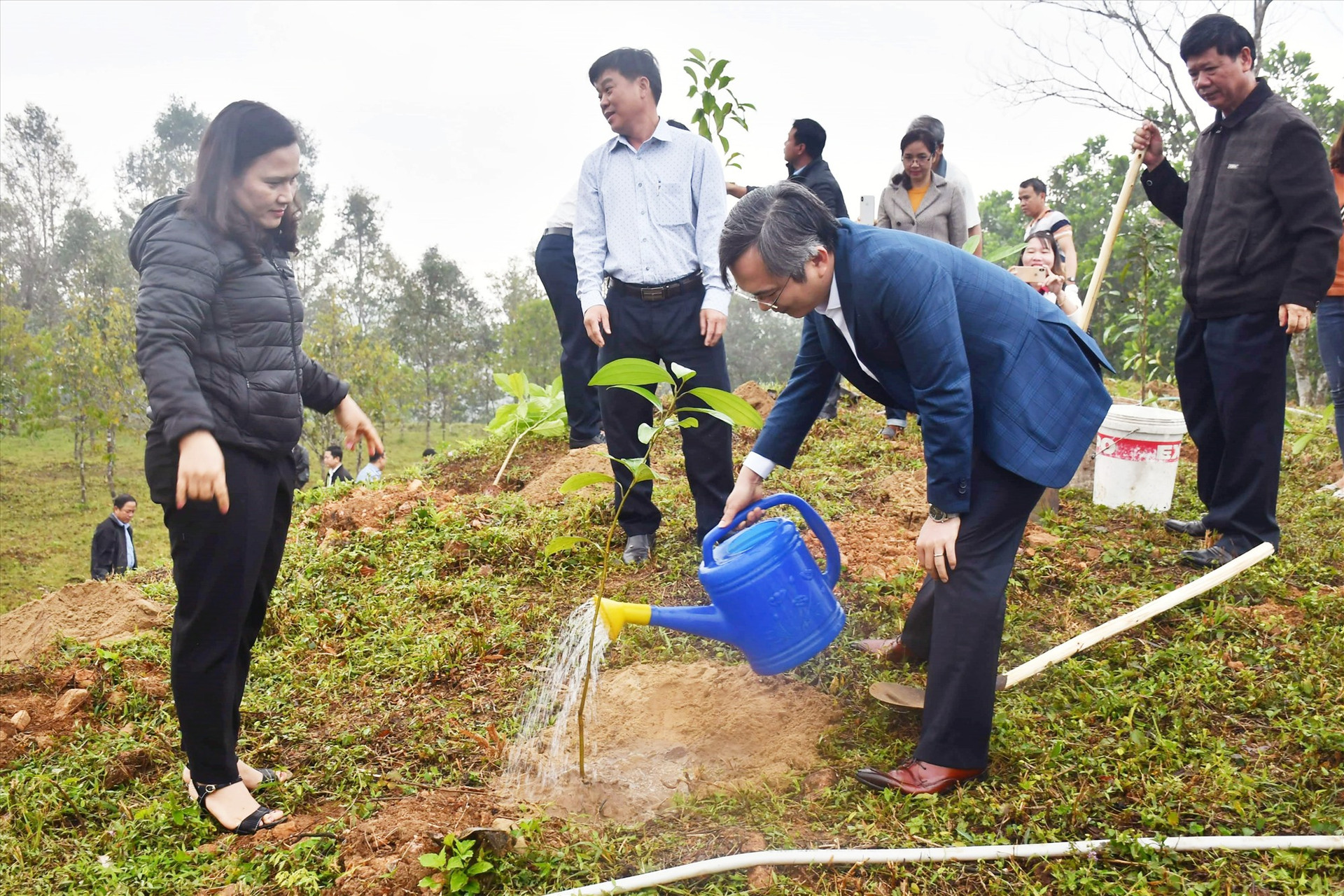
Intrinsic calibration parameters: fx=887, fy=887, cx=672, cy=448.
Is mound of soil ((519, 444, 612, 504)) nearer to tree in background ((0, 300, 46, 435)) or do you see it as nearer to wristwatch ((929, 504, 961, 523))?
Answer: wristwatch ((929, 504, 961, 523))

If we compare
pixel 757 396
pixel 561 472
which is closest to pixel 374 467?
pixel 561 472

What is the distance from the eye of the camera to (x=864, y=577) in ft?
10.6

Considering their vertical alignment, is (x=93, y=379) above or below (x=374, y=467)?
above

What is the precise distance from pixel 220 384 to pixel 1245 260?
123 inches

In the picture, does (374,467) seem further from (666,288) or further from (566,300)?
(666,288)

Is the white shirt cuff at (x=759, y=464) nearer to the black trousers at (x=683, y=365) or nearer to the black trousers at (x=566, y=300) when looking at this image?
the black trousers at (x=683, y=365)

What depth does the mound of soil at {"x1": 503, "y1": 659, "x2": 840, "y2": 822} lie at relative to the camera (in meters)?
2.17

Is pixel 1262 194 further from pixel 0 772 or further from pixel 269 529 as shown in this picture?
pixel 0 772

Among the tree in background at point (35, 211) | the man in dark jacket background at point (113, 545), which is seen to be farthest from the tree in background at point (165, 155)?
the man in dark jacket background at point (113, 545)

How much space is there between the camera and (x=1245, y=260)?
2975 millimetres

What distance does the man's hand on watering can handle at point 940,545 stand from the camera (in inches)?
76.7

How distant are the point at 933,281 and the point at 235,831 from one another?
201 cm

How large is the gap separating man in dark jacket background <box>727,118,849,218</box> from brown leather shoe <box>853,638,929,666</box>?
8.08ft

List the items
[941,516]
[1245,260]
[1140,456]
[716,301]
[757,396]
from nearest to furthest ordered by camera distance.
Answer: [941,516]
[1245,260]
[716,301]
[1140,456]
[757,396]
